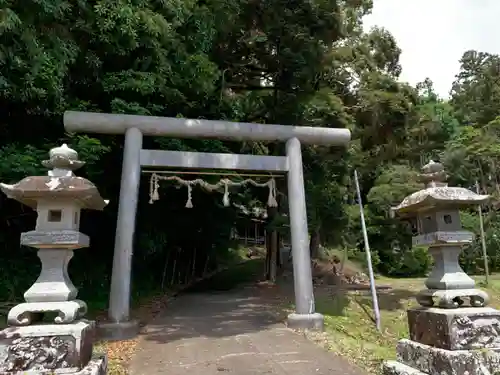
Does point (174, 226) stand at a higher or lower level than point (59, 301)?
higher

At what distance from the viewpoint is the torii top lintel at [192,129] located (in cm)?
762

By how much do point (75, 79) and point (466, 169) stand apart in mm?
23726

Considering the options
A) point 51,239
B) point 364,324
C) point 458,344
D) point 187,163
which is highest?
point 187,163

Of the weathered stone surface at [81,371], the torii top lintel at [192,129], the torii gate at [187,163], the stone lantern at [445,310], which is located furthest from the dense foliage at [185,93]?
the stone lantern at [445,310]

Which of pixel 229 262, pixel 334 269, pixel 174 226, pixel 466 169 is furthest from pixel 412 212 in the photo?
pixel 466 169

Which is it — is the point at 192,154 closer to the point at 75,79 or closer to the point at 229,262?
the point at 75,79

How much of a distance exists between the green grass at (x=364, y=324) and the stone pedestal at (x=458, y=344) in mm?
882

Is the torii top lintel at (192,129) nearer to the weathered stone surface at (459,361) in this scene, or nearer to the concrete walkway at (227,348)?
the concrete walkway at (227,348)

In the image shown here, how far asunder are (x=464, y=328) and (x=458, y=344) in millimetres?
190

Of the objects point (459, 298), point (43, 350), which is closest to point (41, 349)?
point (43, 350)

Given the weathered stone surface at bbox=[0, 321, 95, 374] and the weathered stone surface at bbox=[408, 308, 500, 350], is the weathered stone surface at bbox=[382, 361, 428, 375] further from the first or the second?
the weathered stone surface at bbox=[0, 321, 95, 374]

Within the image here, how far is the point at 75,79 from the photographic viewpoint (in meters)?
8.07

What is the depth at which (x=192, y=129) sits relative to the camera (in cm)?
834

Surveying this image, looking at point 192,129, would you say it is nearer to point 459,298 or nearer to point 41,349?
point 41,349
